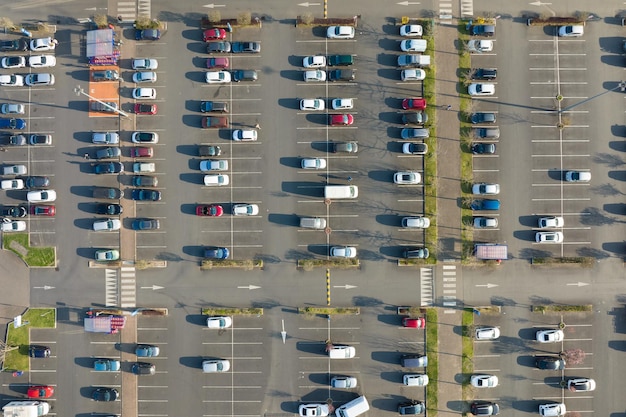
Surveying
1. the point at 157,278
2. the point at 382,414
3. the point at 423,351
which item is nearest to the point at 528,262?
the point at 423,351

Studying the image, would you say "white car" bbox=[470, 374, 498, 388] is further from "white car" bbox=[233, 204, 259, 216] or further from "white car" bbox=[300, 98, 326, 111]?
"white car" bbox=[300, 98, 326, 111]

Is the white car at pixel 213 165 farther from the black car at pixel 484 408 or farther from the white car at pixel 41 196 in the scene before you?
the black car at pixel 484 408

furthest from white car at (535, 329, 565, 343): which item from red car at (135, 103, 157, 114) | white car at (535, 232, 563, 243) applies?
red car at (135, 103, 157, 114)

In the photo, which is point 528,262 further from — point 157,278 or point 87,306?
point 87,306

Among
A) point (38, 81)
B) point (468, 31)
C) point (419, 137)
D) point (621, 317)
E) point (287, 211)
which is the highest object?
point (468, 31)

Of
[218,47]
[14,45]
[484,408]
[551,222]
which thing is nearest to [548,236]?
[551,222]

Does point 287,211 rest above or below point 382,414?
above

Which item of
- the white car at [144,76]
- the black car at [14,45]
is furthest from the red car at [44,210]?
the black car at [14,45]
